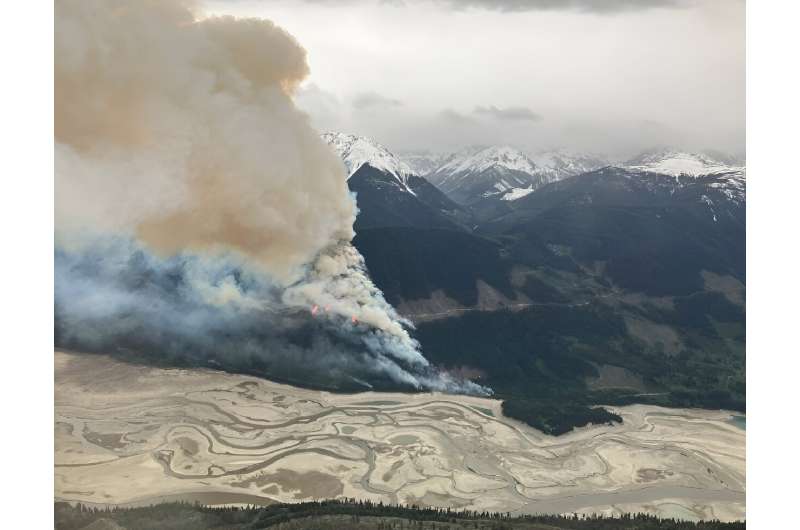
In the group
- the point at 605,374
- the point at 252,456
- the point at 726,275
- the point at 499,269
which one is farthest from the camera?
the point at 726,275

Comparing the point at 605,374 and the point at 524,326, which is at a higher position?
the point at 524,326

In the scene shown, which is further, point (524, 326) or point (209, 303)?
point (524, 326)

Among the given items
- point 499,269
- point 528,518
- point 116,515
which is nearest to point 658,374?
point 499,269

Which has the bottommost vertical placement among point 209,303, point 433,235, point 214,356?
point 214,356

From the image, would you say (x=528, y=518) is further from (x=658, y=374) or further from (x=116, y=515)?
(x=658, y=374)

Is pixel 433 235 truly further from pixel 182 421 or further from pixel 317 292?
pixel 182 421

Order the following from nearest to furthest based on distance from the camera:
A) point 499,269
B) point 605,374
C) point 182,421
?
point 182,421, point 605,374, point 499,269

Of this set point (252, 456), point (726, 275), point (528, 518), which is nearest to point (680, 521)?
point (528, 518)
